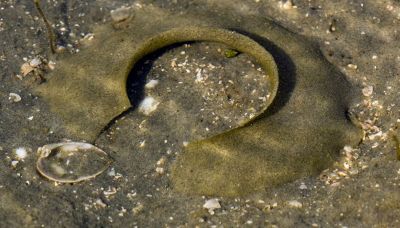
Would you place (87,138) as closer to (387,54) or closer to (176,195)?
(176,195)

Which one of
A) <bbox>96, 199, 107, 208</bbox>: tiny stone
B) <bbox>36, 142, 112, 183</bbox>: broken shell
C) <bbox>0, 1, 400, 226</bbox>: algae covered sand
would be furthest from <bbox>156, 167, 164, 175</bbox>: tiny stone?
<bbox>96, 199, 107, 208</bbox>: tiny stone

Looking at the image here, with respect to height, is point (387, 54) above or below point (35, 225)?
above

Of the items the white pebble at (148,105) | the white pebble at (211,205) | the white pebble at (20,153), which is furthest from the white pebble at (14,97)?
the white pebble at (211,205)

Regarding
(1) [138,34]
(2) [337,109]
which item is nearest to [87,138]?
(1) [138,34]

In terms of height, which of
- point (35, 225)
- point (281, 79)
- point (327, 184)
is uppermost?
point (281, 79)

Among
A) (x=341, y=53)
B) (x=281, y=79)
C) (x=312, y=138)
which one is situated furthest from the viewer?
(x=341, y=53)

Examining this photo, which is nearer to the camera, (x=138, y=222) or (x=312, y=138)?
(x=138, y=222)

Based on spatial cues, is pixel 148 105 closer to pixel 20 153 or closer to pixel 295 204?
pixel 20 153
